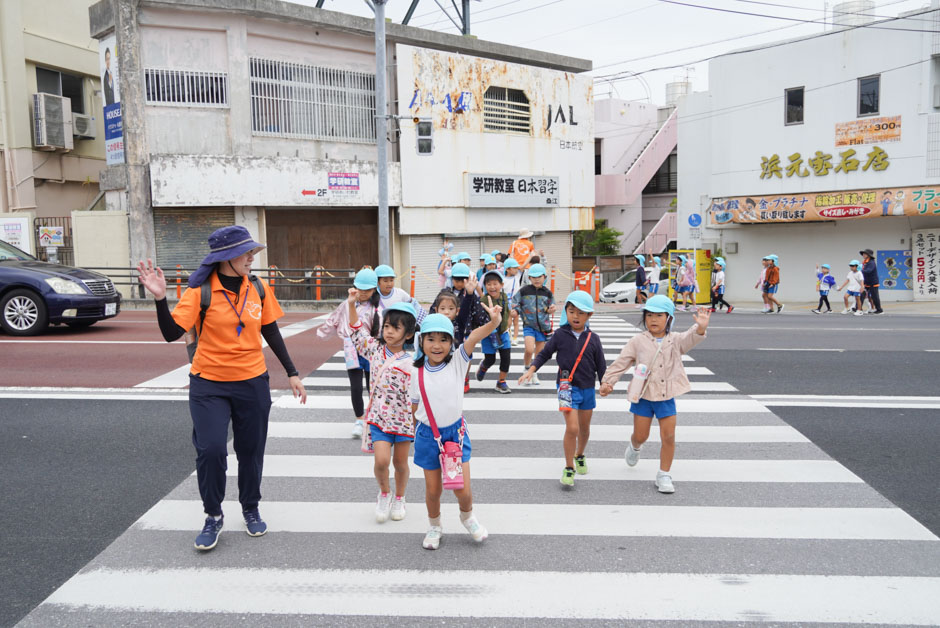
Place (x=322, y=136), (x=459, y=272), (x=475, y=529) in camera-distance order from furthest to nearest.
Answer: (x=322, y=136), (x=459, y=272), (x=475, y=529)

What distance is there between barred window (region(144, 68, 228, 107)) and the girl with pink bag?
67.5ft

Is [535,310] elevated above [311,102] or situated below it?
below

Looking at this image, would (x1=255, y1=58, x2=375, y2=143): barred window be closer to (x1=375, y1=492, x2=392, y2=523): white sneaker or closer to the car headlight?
the car headlight

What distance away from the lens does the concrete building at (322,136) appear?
877 inches

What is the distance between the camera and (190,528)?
5223 mm

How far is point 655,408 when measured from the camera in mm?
5938

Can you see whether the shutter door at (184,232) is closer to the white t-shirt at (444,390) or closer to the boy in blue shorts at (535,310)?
the boy in blue shorts at (535,310)

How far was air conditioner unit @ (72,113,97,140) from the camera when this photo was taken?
26.9m

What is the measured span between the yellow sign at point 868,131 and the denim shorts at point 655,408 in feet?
76.0

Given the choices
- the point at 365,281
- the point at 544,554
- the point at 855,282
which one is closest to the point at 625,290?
the point at 855,282

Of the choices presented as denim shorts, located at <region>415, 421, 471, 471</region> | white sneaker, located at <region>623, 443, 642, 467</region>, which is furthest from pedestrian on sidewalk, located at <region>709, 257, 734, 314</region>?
denim shorts, located at <region>415, 421, 471, 471</region>

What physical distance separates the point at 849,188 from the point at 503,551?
25.0m

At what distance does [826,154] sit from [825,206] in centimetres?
187

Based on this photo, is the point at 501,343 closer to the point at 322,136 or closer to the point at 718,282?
the point at 718,282
